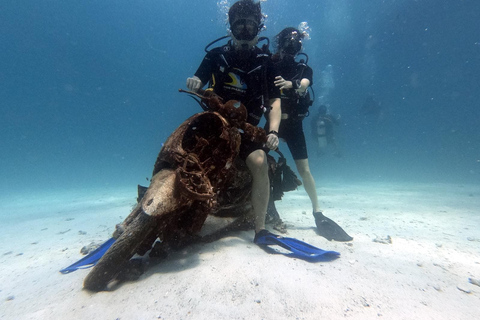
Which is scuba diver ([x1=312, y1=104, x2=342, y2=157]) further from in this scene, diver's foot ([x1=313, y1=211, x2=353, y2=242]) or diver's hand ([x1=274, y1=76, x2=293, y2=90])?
diver's hand ([x1=274, y1=76, x2=293, y2=90])

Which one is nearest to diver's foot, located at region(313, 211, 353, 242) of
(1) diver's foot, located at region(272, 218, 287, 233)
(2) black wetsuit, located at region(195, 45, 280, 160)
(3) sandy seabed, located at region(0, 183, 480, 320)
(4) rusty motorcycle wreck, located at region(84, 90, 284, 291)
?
(3) sandy seabed, located at region(0, 183, 480, 320)

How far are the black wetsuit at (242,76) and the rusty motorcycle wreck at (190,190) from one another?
708mm

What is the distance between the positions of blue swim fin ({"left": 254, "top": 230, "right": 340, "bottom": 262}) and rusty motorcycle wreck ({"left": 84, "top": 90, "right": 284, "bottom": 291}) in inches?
22.9

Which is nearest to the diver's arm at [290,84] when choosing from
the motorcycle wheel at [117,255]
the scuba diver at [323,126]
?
the motorcycle wheel at [117,255]

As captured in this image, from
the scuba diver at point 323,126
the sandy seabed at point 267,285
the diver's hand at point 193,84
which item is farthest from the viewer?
the scuba diver at point 323,126

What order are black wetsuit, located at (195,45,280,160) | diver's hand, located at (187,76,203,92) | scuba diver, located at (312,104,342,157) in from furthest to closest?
scuba diver, located at (312,104,342,157), black wetsuit, located at (195,45,280,160), diver's hand, located at (187,76,203,92)

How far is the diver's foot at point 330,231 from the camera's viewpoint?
3.32m

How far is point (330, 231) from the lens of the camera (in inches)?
138

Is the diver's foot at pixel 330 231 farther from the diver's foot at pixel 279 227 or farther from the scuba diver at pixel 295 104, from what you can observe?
the diver's foot at pixel 279 227

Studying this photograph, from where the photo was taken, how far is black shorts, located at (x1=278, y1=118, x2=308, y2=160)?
4.45 meters

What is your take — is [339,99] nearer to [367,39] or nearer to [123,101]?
[367,39]

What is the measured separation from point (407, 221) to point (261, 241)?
12.9ft

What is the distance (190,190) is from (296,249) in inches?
62.5

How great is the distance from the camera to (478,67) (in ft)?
226
